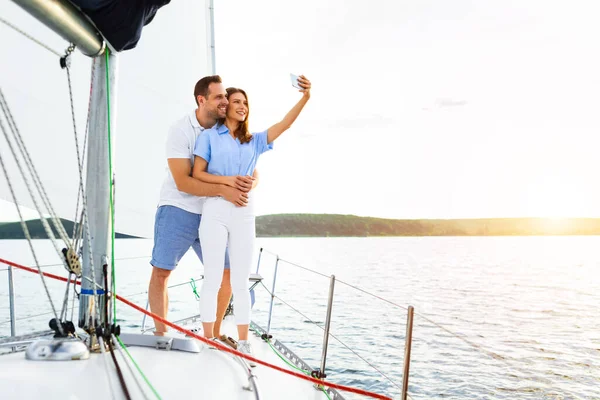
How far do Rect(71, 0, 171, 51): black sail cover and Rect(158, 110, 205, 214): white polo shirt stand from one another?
555mm

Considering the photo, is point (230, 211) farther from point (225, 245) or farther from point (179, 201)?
point (179, 201)

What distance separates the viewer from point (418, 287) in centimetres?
1419

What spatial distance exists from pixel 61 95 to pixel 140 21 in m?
1.20

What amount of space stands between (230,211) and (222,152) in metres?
0.23

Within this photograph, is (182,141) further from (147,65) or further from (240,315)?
(147,65)

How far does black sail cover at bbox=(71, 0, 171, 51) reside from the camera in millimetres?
1222

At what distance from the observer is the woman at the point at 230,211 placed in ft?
6.04

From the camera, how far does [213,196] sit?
1.84 metres

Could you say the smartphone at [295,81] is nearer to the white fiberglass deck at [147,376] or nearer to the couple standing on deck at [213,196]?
the couple standing on deck at [213,196]

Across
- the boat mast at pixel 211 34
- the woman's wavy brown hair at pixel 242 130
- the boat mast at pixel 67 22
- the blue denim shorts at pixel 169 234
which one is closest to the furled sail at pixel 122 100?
the boat mast at pixel 211 34

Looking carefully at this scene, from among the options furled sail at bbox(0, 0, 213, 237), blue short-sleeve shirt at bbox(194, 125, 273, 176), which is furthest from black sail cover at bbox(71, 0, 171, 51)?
furled sail at bbox(0, 0, 213, 237)

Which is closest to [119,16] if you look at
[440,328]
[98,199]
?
[98,199]

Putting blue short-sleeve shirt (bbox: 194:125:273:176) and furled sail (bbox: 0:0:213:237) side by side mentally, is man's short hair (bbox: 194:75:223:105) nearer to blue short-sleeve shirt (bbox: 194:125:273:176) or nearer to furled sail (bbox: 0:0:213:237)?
blue short-sleeve shirt (bbox: 194:125:273:176)

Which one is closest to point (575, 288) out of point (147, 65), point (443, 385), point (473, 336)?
point (473, 336)
